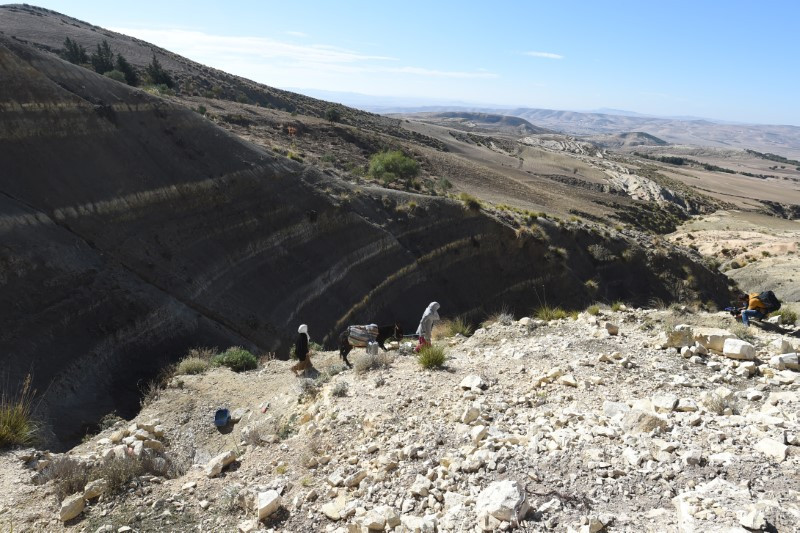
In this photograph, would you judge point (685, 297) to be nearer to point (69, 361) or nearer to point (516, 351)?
point (516, 351)

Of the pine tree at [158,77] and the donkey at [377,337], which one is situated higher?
the pine tree at [158,77]

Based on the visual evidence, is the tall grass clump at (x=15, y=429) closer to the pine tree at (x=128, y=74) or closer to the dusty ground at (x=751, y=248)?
the pine tree at (x=128, y=74)

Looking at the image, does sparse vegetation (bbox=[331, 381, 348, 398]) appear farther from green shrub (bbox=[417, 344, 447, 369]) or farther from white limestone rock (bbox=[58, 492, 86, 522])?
white limestone rock (bbox=[58, 492, 86, 522])

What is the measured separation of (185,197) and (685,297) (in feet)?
87.9

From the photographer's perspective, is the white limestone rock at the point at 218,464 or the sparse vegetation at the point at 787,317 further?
the sparse vegetation at the point at 787,317

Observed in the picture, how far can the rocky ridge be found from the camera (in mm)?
4574

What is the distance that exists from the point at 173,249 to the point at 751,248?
49.0 m

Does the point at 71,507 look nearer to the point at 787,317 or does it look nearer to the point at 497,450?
the point at 497,450

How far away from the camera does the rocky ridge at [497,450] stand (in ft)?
15.0

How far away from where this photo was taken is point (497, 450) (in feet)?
18.9

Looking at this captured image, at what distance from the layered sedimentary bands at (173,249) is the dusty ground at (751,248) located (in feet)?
57.1

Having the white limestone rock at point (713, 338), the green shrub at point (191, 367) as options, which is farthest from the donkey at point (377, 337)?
the white limestone rock at point (713, 338)

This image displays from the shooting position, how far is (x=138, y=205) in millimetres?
16297

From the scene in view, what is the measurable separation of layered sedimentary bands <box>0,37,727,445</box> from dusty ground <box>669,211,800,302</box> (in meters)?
17.4
